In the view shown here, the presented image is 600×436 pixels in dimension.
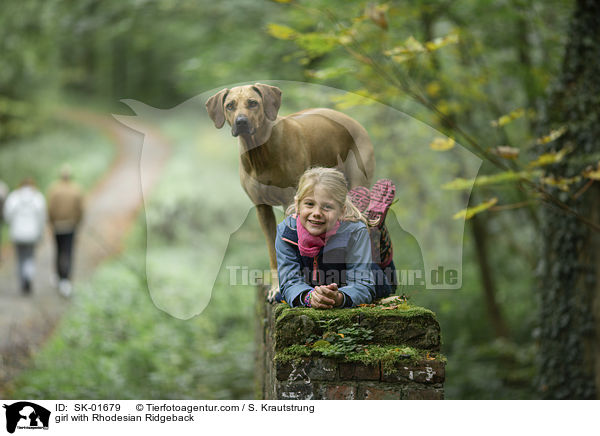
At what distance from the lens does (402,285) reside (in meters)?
3.57

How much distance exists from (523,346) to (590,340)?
180 inches

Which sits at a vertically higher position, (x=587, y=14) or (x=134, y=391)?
(x=587, y=14)

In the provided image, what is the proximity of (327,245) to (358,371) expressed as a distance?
0.69m

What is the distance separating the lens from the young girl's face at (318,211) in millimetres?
3311

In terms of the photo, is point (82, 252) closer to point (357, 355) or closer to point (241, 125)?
point (241, 125)

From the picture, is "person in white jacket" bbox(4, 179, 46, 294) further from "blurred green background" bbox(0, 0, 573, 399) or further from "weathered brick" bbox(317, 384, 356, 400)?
"weathered brick" bbox(317, 384, 356, 400)

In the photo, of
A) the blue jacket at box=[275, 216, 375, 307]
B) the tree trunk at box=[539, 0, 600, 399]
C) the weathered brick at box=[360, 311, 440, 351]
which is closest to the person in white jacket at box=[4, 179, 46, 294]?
the tree trunk at box=[539, 0, 600, 399]

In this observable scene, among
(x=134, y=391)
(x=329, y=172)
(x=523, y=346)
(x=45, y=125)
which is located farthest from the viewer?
(x=45, y=125)

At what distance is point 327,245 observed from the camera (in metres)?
3.39

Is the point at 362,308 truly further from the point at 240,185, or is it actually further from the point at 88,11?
the point at 88,11

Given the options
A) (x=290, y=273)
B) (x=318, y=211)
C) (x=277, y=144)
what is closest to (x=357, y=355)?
(x=290, y=273)

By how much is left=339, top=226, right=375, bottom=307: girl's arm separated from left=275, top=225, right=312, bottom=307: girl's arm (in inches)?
9.1

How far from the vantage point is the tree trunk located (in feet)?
23.0

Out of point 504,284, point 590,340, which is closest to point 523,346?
point 504,284
